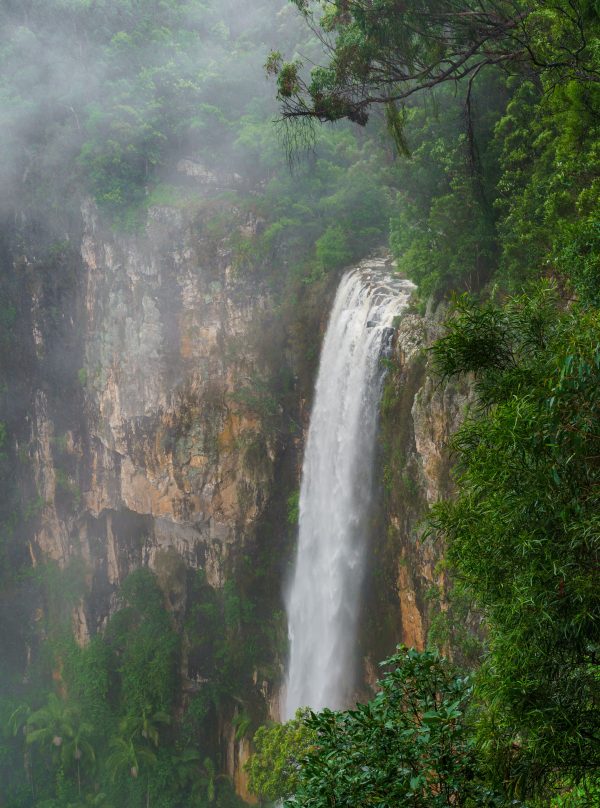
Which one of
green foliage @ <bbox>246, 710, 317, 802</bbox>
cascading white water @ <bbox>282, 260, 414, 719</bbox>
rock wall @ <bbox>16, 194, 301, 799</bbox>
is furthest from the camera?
rock wall @ <bbox>16, 194, 301, 799</bbox>

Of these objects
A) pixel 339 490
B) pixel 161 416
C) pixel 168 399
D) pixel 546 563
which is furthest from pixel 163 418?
pixel 546 563

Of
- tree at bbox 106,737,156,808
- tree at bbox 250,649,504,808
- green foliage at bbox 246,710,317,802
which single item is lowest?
tree at bbox 106,737,156,808

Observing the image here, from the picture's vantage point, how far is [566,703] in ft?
10.2

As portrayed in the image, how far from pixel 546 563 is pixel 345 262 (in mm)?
13994

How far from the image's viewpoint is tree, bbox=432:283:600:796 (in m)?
3.00

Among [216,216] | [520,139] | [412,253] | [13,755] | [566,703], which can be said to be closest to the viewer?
[566,703]

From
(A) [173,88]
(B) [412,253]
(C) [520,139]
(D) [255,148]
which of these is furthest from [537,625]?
(A) [173,88]

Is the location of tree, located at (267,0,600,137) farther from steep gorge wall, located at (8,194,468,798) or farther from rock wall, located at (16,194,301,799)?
rock wall, located at (16,194,301,799)

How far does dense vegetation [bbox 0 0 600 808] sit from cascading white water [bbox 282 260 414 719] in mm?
1896

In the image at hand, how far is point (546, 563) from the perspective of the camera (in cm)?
326

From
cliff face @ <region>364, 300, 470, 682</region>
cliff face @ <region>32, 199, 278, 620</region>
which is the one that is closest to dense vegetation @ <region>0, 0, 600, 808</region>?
cliff face @ <region>32, 199, 278, 620</region>

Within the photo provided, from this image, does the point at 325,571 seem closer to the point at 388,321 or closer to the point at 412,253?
the point at 388,321

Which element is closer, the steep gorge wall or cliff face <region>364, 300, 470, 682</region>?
cliff face <region>364, 300, 470, 682</region>

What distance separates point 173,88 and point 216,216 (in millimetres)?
5741
